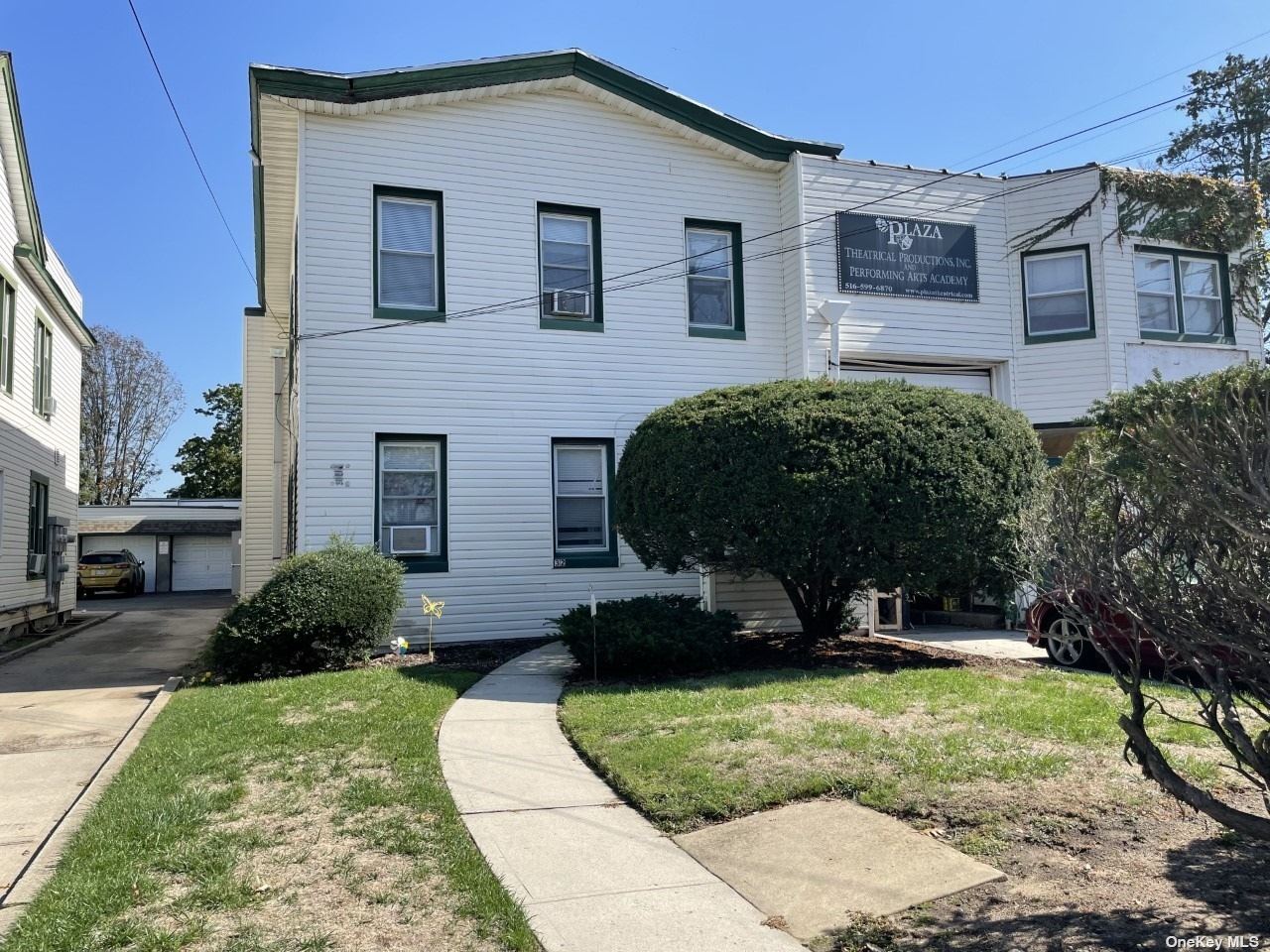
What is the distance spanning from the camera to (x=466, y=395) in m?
13.7

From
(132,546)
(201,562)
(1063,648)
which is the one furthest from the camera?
(201,562)

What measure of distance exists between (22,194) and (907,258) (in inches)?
631

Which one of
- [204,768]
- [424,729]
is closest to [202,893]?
[204,768]

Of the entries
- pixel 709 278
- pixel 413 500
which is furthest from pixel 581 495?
pixel 709 278

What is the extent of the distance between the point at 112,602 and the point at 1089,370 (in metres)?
28.6

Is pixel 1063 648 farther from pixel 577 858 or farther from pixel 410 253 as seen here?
pixel 410 253

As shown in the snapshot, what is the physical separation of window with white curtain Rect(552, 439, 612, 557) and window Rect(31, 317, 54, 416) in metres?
12.3

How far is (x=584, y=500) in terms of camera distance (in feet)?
47.1

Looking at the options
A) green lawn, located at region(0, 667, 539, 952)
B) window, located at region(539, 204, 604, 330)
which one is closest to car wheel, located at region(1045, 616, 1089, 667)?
green lawn, located at region(0, 667, 539, 952)

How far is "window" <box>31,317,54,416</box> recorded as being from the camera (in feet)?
65.1

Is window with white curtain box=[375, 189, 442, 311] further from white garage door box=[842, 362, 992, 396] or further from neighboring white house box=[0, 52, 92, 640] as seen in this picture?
neighboring white house box=[0, 52, 92, 640]

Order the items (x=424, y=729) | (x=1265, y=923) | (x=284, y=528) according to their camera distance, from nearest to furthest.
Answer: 1. (x=1265, y=923)
2. (x=424, y=729)
3. (x=284, y=528)

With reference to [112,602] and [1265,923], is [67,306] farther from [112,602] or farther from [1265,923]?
[1265,923]

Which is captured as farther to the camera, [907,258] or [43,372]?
[43,372]
